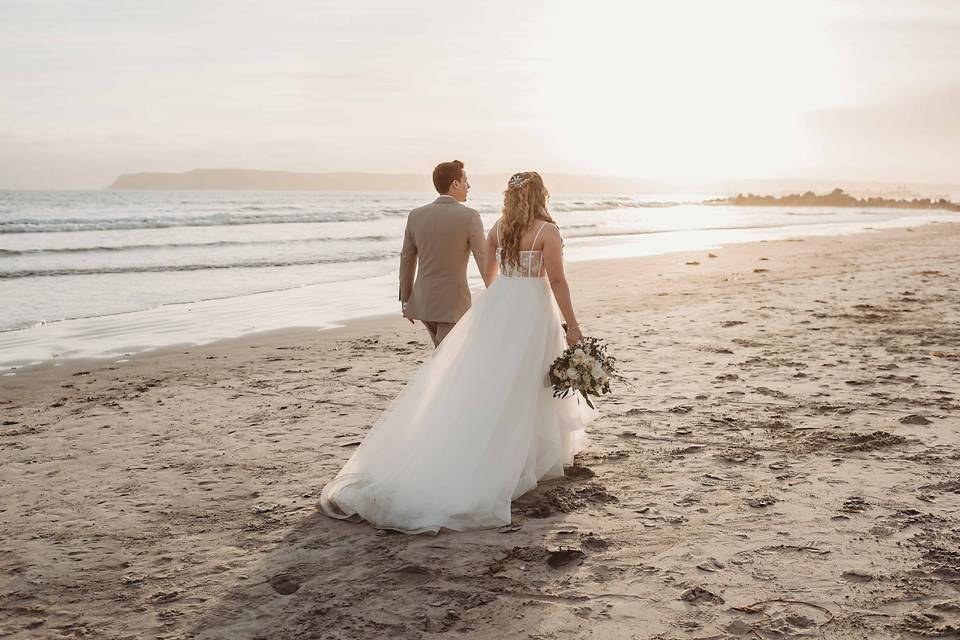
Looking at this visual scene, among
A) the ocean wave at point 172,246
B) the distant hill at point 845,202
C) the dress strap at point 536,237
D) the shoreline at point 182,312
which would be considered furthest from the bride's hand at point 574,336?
the distant hill at point 845,202

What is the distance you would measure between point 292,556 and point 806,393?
5025 mm

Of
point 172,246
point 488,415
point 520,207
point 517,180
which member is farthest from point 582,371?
point 172,246

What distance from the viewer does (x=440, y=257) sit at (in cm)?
585

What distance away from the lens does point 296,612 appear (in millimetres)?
3592

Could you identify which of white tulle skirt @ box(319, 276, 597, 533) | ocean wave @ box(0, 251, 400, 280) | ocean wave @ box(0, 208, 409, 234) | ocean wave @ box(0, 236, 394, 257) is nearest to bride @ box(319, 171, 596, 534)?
white tulle skirt @ box(319, 276, 597, 533)

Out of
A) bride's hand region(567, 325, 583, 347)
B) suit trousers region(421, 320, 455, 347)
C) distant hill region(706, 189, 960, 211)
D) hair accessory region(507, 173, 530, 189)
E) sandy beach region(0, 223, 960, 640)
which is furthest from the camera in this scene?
distant hill region(706, 189, 960, 211)

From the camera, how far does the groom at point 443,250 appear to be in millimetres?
5750

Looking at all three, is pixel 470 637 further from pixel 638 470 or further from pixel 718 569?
pixel 638 470

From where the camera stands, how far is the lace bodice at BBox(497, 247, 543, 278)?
16.9ft

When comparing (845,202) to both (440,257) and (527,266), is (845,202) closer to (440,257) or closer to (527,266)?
(440,257)

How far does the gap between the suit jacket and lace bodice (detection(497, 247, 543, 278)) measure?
0.49 meters

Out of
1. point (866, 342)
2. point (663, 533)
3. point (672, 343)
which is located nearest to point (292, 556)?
point (663, 533)

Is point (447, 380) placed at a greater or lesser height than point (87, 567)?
greater

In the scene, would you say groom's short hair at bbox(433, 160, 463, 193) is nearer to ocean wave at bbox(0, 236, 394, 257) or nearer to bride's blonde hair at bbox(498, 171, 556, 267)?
bride's blonde hair at bbox(498, 171, 556, 267)
